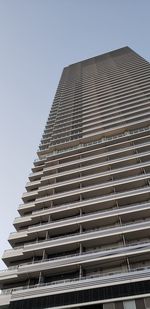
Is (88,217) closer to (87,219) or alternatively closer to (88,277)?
(87,219)

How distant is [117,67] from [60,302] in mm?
71476

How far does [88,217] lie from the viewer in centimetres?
3866

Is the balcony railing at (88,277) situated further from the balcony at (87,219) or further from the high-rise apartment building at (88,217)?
the balcony at (87,219)

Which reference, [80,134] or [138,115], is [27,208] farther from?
[138,115]

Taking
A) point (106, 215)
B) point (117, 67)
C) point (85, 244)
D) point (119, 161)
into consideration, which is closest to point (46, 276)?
point (85, 244)

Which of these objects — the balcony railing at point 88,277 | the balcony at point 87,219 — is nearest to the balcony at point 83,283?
the balcony railing at point 88,277

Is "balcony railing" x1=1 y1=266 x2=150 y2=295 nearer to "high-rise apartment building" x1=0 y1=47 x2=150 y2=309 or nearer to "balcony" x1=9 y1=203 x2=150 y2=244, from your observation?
"high-rise apartment building" x1=0 y1=47 x2=150 y2=309

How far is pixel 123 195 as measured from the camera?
3938cm

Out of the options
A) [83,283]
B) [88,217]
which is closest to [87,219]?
[88,217]

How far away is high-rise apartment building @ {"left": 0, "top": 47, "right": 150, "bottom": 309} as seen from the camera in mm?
30516

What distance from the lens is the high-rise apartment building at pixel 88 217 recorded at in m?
30.5

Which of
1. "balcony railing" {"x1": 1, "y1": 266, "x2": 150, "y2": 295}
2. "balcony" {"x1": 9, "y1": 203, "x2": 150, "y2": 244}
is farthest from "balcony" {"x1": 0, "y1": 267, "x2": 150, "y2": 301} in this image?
"balcony" {"x1": 9, "y1": 203, "x2": 150, "y2": 244}

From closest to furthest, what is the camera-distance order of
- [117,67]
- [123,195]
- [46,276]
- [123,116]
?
[46,276] → [123,195] → [123,116] → [117,67]

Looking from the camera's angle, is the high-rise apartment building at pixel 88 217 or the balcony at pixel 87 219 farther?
the balcony at pixel 87 219
